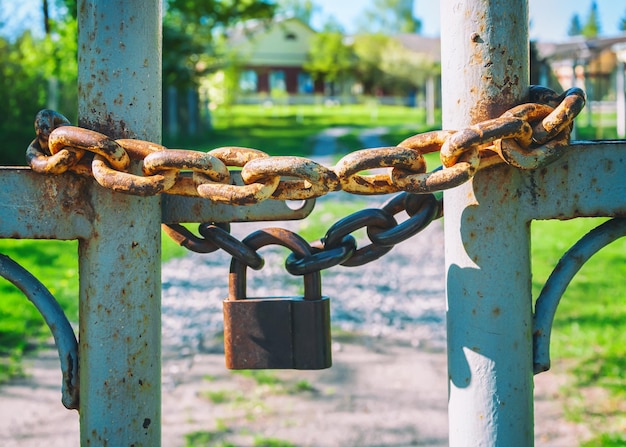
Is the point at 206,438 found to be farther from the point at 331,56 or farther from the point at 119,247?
the point at 331,56

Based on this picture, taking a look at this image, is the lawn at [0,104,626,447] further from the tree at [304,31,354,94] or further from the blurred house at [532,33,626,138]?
the tree at [304,31,354,94]

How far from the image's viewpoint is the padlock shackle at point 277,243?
133 centimetres

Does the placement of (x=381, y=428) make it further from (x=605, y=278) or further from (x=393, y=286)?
(x=605, y=278)

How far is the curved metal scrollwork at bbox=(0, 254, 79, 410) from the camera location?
1.23 m

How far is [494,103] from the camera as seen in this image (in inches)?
45.0

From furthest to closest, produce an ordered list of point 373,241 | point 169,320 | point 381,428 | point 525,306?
point 169,320 → point 381,428 → point 373,241 → point 525,306

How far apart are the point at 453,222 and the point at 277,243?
314 millimetres

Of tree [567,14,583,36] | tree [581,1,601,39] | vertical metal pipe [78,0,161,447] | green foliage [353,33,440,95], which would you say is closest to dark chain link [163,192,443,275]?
vertical metal pipe [78,0,161,447]

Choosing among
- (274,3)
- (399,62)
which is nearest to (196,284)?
(274,3)

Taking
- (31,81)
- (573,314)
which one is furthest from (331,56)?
(573,314)

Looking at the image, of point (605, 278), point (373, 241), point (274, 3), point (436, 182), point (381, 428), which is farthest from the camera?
point (274, 3)

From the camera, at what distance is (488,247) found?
1155mm

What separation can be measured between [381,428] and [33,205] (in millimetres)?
2706

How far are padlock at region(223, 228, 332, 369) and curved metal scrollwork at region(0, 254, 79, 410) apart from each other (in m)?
0.29
